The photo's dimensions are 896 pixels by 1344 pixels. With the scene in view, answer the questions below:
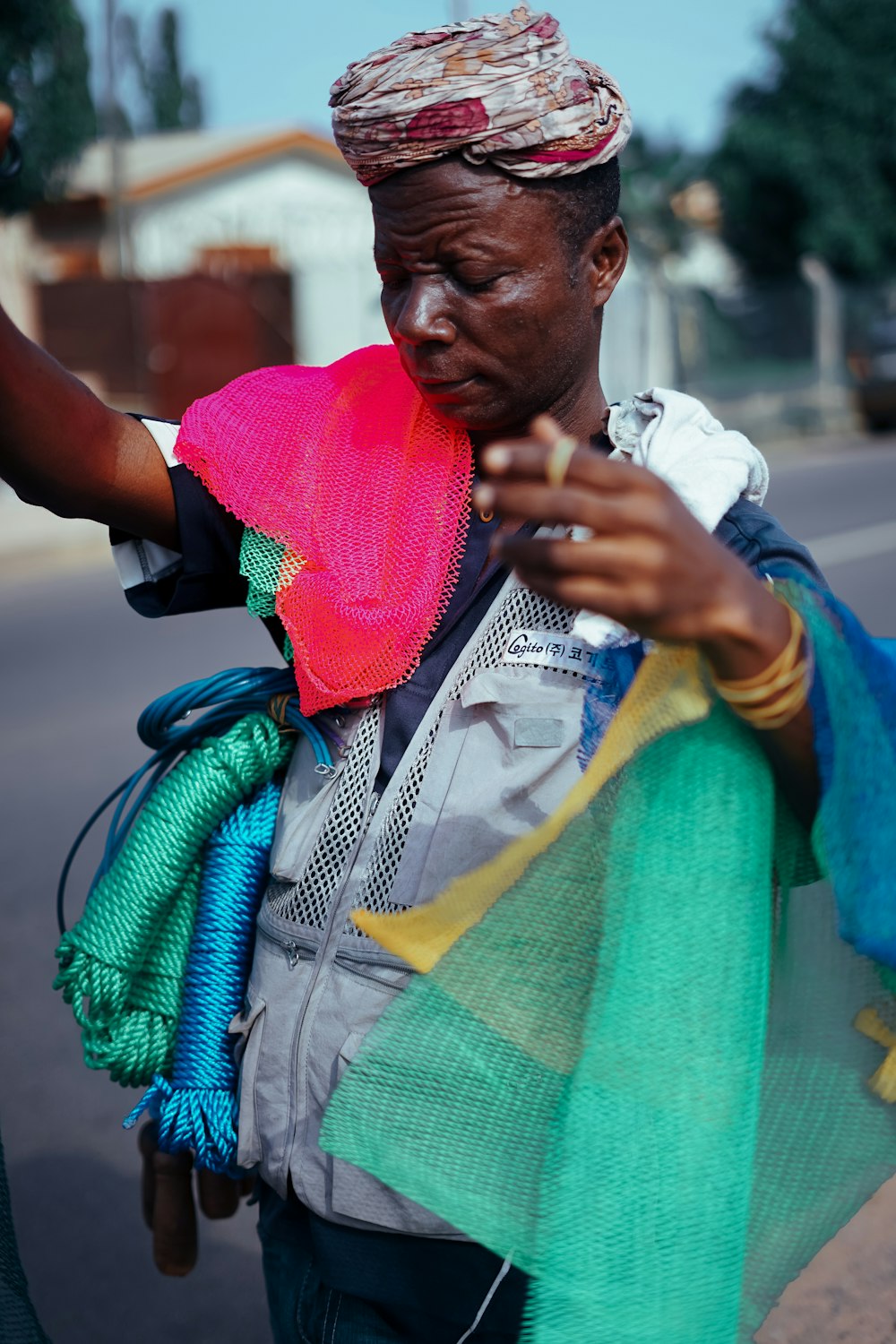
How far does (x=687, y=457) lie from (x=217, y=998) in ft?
2.87

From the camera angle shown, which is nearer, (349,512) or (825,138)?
(349,512)

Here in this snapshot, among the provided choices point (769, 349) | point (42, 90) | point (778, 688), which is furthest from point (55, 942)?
point (769, 349)

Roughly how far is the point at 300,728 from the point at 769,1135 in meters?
0.71

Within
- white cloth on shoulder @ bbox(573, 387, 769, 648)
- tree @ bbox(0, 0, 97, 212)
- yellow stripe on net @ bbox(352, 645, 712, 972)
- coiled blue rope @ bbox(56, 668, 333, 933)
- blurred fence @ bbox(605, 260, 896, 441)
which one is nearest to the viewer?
yellow stripe on net @ bbox(352, 645, 712, 972)

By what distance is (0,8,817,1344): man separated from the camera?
1.44 m

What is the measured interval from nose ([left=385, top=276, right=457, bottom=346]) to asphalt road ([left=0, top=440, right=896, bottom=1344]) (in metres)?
2.07

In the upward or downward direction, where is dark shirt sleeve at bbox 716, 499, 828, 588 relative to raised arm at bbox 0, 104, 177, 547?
downward

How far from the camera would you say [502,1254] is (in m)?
1.37

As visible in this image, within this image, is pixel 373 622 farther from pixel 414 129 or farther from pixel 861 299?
pixel 861 299

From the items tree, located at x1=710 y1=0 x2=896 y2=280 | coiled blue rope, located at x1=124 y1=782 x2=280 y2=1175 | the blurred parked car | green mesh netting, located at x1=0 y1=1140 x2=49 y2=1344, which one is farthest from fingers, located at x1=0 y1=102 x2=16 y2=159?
tree, located at x1=710 y1=0 x2=896 y2=280

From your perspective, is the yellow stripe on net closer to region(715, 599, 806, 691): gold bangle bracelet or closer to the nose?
region(715, 599, 806, 691): gold bangle bracelet

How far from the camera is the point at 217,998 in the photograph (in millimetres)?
1762

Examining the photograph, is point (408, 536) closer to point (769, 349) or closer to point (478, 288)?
point (478, 288)

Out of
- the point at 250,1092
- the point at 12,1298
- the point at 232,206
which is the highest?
the point at 250,1092
